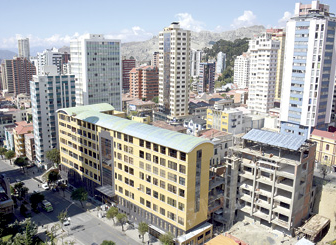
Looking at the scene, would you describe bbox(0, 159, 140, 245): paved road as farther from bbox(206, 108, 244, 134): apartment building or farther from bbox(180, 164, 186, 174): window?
→ bbox(206, 108, 244, 134): apartment building

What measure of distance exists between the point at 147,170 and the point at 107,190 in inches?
565

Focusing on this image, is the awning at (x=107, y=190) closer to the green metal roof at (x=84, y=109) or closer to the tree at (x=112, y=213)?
the tree at (x=112, y=213)

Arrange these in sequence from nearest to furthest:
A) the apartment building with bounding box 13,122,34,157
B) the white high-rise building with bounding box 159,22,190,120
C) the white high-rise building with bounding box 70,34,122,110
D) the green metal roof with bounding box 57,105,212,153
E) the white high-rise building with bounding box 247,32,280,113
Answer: the green metal roof with bounding box 57,105,212,153 < the apartment building with bounding box 13,122,34,157 < the white high-rise building with bounding box 70,34,122,110 < the white high-rise building with bounding box 159,22,190,120 < the white high-rise building with bounding box 247,32,280,113

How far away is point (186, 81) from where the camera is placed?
128m

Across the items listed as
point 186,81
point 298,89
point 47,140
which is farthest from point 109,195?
point 186,81

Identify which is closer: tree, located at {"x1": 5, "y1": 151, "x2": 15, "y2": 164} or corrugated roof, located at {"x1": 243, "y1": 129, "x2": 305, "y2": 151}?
corrugated roof, located at {"x1": 243, "y1": 129, "x2": 305, "y2": 151}

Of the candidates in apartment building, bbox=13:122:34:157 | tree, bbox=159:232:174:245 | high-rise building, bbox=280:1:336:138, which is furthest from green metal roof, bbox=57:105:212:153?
high-rise building, bbox=280:1:336:138

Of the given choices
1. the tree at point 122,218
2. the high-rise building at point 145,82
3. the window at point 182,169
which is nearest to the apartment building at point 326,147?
the window at point 182,169

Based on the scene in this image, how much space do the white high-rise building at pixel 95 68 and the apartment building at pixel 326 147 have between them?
7205cm

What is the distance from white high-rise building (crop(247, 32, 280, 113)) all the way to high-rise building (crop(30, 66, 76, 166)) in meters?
80.2

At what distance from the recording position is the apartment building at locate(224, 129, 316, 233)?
5538cm

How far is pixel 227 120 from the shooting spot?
9919cm

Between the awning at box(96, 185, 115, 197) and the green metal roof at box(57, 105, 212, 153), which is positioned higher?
the green metal roof at box(57, 105, 212, 153)

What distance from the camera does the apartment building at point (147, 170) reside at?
52094 mm
